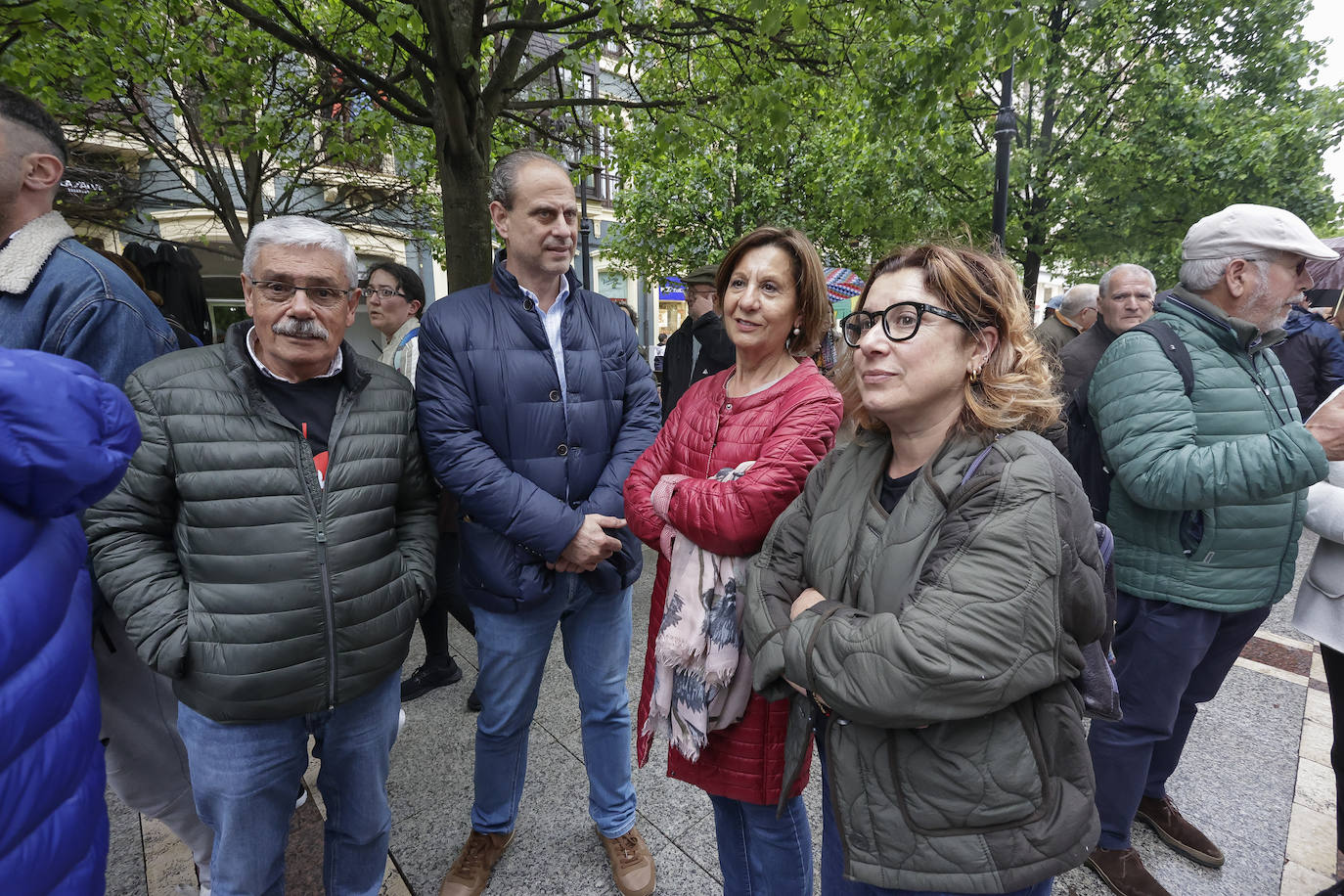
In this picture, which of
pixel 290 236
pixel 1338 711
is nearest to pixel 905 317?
pixel 290 236

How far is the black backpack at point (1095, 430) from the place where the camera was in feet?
7.02

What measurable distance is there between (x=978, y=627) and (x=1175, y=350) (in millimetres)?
1548

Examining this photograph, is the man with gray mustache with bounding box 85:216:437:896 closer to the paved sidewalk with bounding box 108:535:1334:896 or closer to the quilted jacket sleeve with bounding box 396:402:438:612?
the quilted jacket sleeve with bounding box 396:402:438:612

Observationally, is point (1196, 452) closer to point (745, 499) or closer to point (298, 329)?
point (745, 499)

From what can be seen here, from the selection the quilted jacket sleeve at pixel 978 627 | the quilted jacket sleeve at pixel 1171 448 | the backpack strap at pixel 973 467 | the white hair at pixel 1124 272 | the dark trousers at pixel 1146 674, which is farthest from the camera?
the white hair at pixel 1124 272

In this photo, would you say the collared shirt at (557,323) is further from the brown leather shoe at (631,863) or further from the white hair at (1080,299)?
the white hair at (1080,299)

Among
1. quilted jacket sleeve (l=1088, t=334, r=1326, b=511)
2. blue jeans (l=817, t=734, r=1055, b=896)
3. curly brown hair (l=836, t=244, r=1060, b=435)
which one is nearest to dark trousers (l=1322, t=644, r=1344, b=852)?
quilted jacket sleeve (l=1088, t=334, r=1326, b=511)

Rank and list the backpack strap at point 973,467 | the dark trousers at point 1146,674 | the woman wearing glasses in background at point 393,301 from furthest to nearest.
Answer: the woman wearing glasses in background at point 393,301 → the dark trousers at point 1146,674 → the backpack strap at point 973,467

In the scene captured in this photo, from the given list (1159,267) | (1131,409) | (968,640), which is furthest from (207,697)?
(1159,267)

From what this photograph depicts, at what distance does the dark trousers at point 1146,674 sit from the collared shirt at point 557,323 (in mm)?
2071

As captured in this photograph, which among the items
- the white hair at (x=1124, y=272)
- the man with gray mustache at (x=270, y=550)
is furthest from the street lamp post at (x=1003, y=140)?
the man with gray mustache at (x=270, y=550)

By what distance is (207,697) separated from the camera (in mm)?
1680

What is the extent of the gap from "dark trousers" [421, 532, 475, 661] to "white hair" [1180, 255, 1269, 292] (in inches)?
105

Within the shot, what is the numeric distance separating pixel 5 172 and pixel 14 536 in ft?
4.48
